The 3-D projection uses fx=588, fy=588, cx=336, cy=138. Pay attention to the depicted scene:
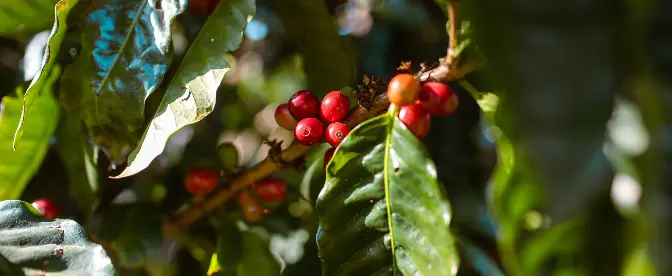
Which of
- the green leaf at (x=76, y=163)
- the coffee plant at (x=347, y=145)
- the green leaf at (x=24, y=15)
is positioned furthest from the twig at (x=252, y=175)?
the green leaf at (x=24, y=15)

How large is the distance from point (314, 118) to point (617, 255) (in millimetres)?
417

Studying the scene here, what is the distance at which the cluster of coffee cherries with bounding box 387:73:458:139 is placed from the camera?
28.5 inches

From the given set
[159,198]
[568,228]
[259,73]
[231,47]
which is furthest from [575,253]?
[259,73]

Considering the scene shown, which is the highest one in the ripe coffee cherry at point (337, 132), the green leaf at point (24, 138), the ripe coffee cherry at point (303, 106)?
the ripe coffee cherry at point (337, 132)

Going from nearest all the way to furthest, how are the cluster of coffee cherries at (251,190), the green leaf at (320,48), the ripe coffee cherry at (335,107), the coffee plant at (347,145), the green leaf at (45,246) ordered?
the coffee plant at (347,145), the green leaf at (45,246), the ripe coffee cherry at (335,107), the cluster of coffee cherries at (251,190), the green leaf at (320,48)

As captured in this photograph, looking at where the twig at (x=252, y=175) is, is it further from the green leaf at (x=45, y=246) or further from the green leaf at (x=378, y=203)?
the green leaf at (x=45, y=246)

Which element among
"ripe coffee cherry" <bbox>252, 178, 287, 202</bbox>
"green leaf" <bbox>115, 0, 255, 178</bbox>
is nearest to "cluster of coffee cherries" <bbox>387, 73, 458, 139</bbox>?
"green leaf" <bbox>115, 0, 255, 178</bbox>

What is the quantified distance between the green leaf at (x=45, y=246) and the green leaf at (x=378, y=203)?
0.27m

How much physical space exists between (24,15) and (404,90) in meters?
0.65

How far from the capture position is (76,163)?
100 centimetres

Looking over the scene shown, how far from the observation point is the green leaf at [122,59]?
795mm

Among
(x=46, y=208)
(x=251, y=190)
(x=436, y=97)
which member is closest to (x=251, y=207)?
(x=251, y=190)

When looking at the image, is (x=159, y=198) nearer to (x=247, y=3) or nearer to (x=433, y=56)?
(x=247, y=3)

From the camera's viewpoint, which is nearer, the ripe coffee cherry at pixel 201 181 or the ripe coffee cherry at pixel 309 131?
the ripe coffee cherry at pixel 309 131
